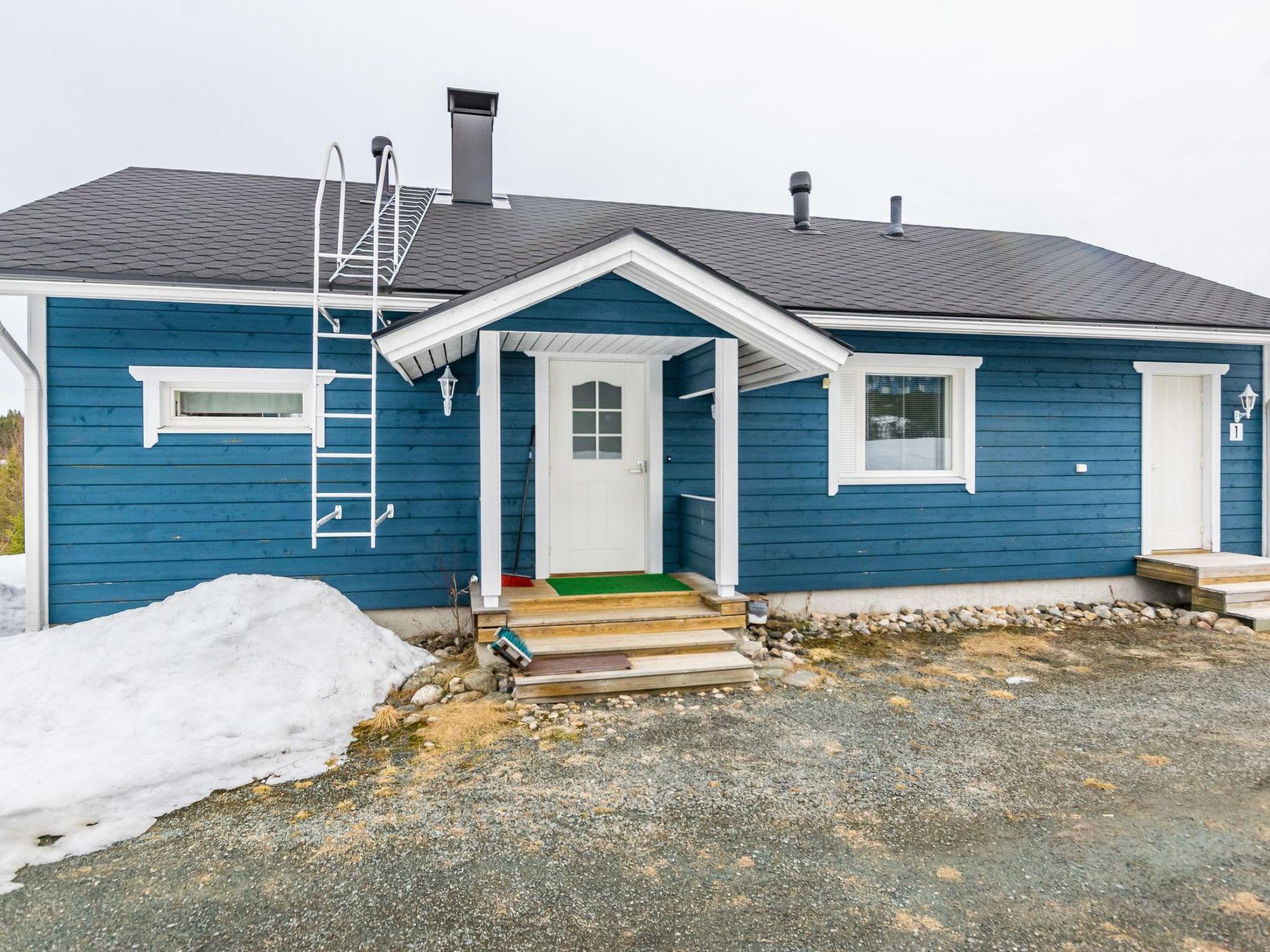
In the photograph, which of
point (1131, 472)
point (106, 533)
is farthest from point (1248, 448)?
point (106, 533)

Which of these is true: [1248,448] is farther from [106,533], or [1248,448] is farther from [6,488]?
[6,488]

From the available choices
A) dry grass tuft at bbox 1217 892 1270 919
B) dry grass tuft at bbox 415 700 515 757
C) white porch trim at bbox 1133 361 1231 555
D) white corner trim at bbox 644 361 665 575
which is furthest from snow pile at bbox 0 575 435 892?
white porch trim at bbox 1133 361 1231 555

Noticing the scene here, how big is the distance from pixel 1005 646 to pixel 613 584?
3.15 metres

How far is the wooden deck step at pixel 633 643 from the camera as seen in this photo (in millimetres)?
4695

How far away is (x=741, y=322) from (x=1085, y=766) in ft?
10.6

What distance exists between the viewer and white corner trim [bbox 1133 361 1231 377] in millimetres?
7113

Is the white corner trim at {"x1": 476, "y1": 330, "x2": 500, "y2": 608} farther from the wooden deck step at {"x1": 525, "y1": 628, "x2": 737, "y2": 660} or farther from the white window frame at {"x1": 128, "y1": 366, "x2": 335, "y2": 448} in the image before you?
the white window frame at {"x1": 128, "y1": 366, "x2": 335, "y2": 448}

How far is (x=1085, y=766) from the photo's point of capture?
11.4 feet

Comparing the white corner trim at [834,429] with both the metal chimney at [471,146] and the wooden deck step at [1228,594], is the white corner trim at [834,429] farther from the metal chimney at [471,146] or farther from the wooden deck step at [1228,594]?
the metal chimney at [471,146]

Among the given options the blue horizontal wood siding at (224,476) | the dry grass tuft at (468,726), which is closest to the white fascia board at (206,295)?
the blue horizontal wood siding at (224,476)

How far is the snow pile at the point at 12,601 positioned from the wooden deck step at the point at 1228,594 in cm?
967

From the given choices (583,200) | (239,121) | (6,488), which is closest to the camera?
(583,200)

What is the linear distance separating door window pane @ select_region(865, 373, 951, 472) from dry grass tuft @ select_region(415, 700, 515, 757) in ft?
13.6

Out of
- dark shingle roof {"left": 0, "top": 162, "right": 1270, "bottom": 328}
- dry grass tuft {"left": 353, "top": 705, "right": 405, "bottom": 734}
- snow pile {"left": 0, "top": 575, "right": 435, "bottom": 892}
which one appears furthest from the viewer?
dark shingle roof {"left": 0, "top": 162, "right": 1270, "bottom": 328}
